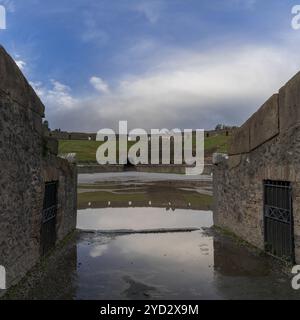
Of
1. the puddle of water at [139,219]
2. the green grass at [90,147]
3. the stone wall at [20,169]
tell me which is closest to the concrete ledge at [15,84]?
the stone wall at [20,169]

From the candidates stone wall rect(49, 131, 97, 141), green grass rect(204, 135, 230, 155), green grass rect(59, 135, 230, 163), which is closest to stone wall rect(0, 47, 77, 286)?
green grass rect(59, 135, 230, 163)

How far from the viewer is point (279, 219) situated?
9.47m

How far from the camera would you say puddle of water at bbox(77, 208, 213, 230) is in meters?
15.1

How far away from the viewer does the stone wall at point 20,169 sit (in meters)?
6.96

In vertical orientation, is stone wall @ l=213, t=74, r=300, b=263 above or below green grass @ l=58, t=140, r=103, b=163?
below

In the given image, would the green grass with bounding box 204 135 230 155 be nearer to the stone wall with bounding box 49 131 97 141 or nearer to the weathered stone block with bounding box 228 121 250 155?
the stone wall with bounding box 49 131 97 141

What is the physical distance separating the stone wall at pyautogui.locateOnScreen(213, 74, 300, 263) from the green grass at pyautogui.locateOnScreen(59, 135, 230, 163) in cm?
5392

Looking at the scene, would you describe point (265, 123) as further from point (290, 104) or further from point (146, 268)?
point (146, 268)

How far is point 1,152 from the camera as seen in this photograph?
676 cm

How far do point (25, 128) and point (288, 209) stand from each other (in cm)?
619

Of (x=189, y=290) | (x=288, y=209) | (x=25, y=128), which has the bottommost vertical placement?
(x=189, y=290)

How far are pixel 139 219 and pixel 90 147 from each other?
70616mm
